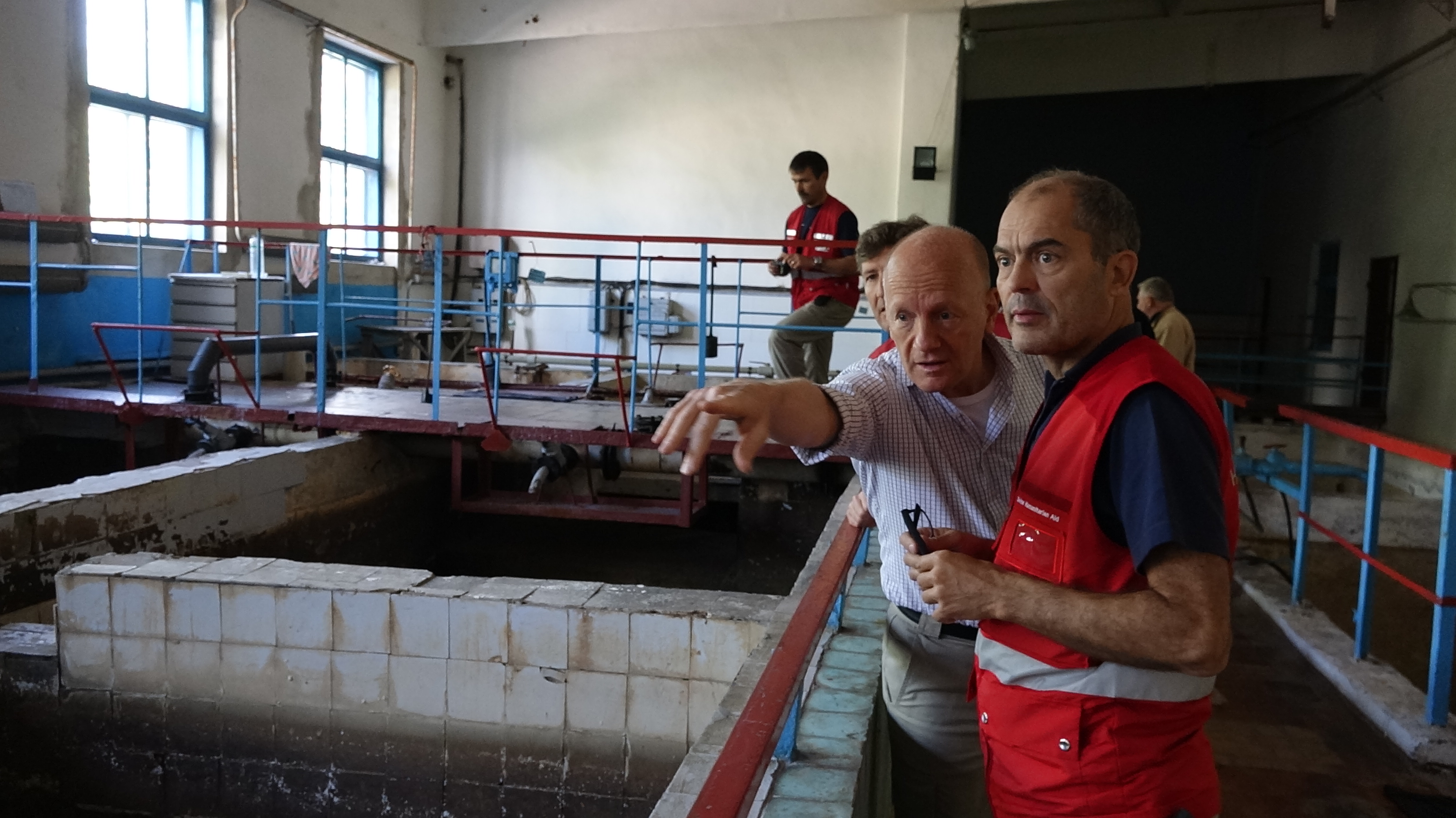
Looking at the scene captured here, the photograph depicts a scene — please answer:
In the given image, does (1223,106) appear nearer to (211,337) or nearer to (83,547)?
(211,337)

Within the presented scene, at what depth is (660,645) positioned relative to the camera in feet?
10.6

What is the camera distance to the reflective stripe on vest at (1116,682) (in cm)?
111

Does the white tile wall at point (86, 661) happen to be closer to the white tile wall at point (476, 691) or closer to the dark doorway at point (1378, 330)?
the white tile wall at point (476, 691)

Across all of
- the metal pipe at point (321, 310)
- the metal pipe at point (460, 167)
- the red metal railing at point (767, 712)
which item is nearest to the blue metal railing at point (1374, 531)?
the red metal railing at point (767, 712)

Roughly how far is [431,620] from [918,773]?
2152 mm

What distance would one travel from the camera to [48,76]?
21.0 ft

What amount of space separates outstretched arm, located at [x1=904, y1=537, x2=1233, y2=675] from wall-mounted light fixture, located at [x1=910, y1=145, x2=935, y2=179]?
8408 millimetres

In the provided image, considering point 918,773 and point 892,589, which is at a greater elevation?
point 892,589

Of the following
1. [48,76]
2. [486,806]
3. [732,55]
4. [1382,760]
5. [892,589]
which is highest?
[732,55]

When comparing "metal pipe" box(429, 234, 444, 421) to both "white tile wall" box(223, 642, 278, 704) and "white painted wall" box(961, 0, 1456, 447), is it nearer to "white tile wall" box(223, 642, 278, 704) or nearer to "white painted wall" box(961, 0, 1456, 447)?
"white tile wall" box(223, 642, 278, 704)

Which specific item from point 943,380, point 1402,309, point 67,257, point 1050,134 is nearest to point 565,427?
point 67,257

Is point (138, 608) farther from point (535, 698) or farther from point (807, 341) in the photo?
point (807, 341)

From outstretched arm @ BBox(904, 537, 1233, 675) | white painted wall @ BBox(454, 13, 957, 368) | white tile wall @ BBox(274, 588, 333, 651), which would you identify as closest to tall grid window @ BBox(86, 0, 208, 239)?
white painted wall @ BBox(454, 13, 957, 368)

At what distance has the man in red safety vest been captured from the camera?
39.6 inches
